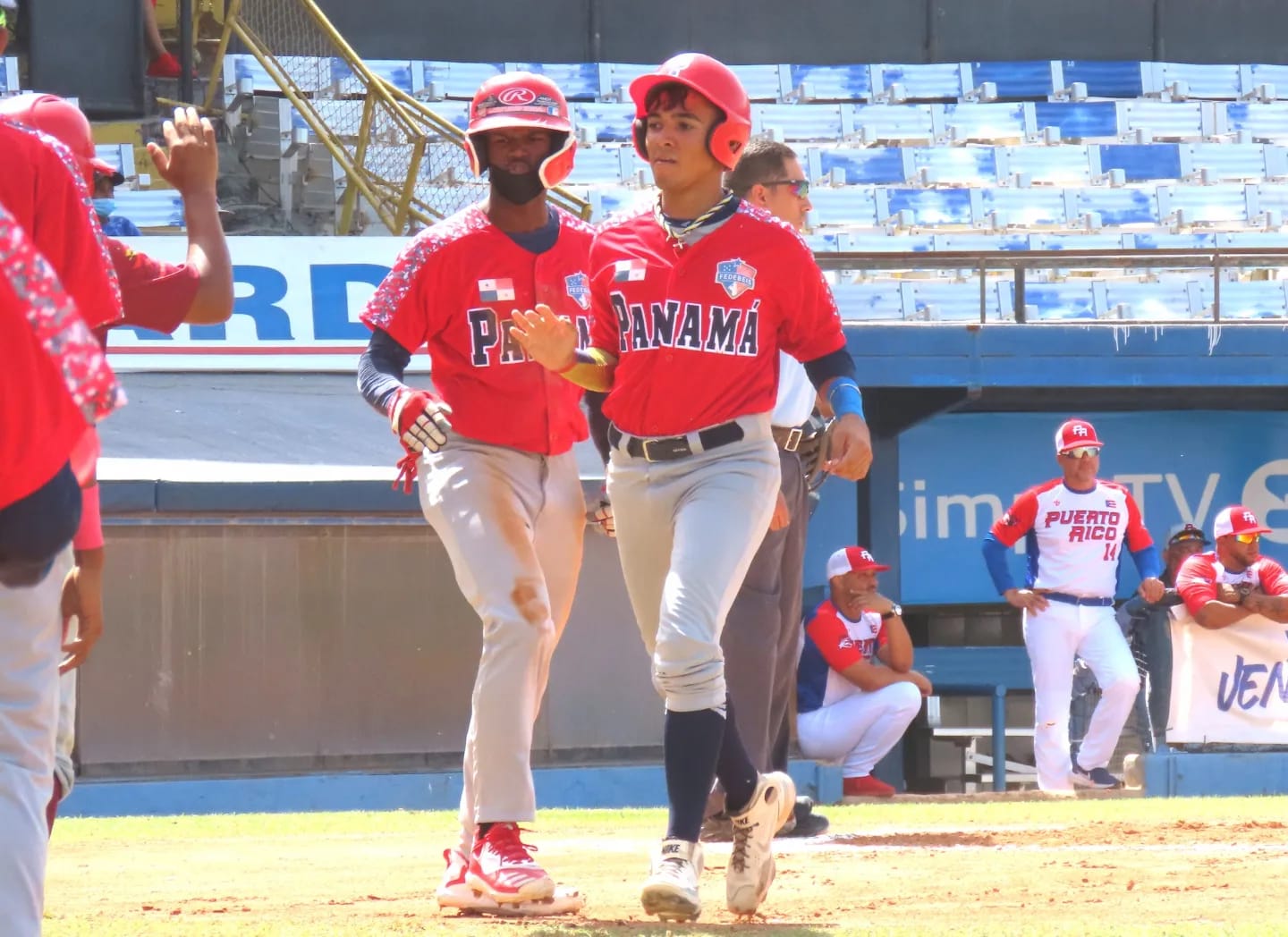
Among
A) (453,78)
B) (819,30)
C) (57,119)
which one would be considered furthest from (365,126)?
(57,119)

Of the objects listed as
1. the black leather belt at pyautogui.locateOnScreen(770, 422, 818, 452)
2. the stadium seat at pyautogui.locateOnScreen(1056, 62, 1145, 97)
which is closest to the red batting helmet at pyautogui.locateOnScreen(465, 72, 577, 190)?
the black leather belt at pyautogui.locateOnScreen(770, 422, 818, 452)

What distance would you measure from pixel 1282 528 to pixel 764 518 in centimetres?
1091

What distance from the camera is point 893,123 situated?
21047 mm

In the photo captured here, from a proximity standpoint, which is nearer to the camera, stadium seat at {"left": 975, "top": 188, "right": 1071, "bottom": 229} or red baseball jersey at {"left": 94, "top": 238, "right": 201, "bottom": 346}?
red baseball jersey at {"left": 94, "top": 238, "right": 201, "bottom": 346}

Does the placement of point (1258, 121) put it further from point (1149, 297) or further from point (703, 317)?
point (703, 317)

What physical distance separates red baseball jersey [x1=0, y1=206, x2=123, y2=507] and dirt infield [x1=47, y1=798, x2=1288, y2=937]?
146 centimetres

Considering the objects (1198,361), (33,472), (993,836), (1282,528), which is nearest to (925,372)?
(1198,361)

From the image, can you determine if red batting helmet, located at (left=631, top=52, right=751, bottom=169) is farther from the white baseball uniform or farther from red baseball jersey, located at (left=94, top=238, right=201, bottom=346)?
the white baseball uniform

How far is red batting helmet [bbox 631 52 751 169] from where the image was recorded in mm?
4195

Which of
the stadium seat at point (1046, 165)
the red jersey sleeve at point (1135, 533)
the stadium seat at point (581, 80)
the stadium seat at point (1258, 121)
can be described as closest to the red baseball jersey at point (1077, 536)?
the red jersey sleeve at point (1135, 533)

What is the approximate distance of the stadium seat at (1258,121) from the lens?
21484 mm

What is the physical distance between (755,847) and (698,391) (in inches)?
38.0

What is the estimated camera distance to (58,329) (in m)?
2.30

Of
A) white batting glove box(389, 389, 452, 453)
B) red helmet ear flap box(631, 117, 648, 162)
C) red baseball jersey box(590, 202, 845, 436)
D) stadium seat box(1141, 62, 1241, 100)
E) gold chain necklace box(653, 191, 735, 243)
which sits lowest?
white batting glove box(389, 389, 452, 453)
